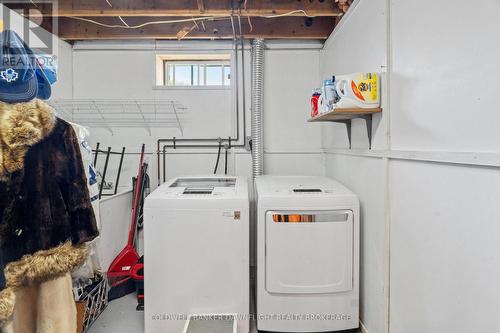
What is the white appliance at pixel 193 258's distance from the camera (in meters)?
1.85

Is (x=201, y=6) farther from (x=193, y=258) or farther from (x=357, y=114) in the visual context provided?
(x=193, y=258)

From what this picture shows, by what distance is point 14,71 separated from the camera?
4.42ft

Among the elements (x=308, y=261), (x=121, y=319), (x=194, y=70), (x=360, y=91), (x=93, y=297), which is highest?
(x=194, y=70)

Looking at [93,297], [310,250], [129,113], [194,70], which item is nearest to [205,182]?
[310,250]

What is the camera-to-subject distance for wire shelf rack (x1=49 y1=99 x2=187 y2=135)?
3047 millimetres

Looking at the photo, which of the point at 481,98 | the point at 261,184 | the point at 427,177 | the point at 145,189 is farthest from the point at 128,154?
the point at 481,98

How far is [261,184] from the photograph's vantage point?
228 centimetres

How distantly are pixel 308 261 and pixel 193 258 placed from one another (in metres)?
0.76

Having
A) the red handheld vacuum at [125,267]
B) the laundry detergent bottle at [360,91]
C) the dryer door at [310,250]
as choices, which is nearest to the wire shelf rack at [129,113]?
the red handheld vacuum at [125,267]

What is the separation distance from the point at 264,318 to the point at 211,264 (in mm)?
537

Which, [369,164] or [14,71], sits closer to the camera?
[14,71]

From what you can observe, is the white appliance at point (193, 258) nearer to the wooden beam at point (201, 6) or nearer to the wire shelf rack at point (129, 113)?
the wire shelf rack at point (129, 113)

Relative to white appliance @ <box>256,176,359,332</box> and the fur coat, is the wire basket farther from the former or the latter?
white appliance @ <box>256,176,359,332</box>

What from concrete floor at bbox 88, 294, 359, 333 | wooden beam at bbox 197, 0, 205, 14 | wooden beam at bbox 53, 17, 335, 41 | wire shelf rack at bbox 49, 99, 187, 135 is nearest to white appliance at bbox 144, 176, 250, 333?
concrete floor at bbox 88, 294, 359, 333
